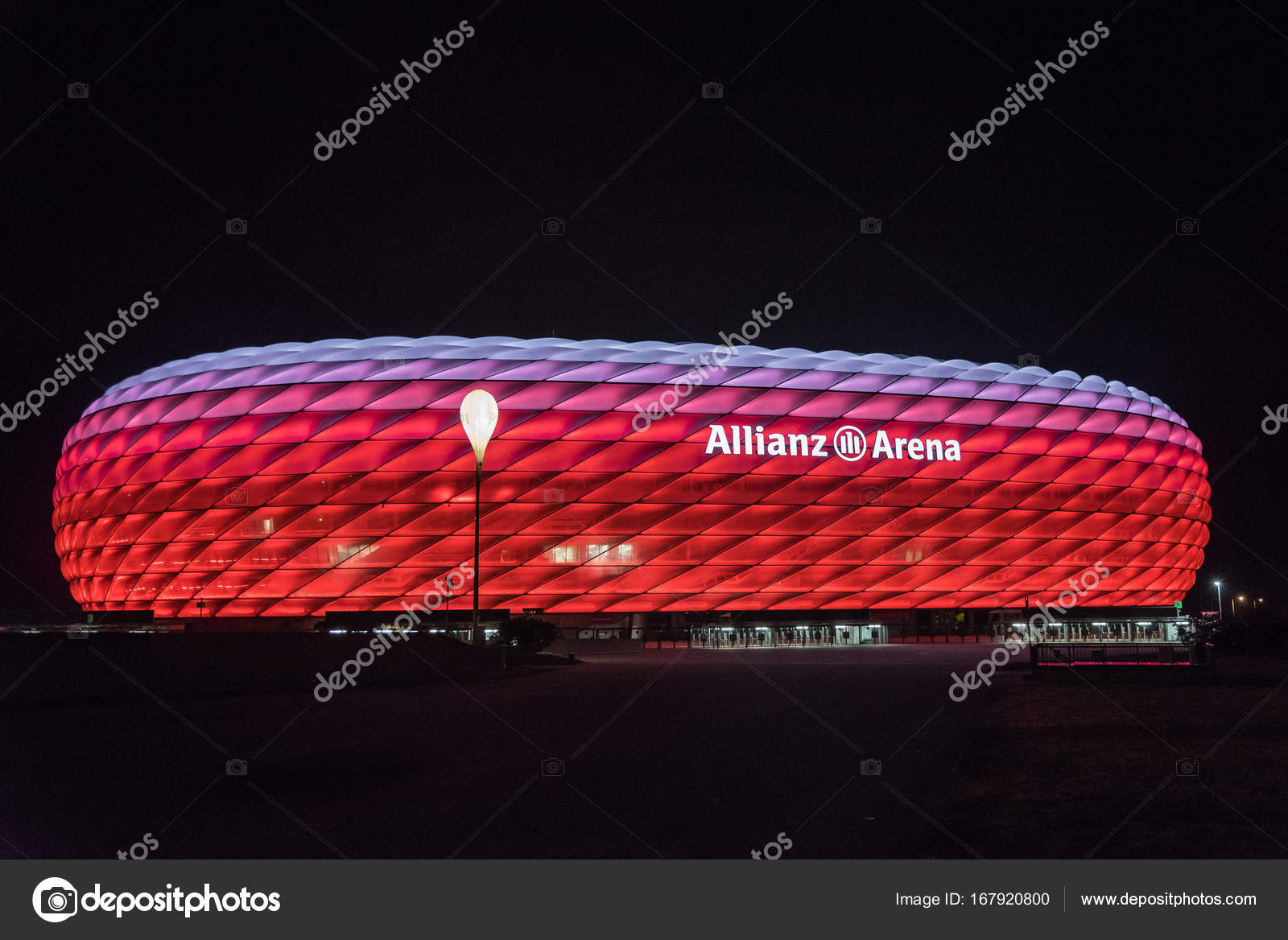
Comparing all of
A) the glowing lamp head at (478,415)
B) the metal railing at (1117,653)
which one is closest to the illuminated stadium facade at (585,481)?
the glowing lamp head at (478,415)

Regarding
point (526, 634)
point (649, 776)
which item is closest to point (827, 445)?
point (526, 634)

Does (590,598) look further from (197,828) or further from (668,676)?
(197,828)

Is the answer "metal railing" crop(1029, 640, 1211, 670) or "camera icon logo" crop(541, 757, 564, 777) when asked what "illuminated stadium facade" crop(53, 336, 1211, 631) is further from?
"camera icon logo" crop(541, 757, 564, 777)

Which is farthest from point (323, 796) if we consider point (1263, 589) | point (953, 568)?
point (1263, 589)
